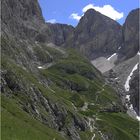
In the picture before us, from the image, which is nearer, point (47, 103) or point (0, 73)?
point (0, 73)

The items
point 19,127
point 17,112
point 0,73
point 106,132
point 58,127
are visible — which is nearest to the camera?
point 19,127

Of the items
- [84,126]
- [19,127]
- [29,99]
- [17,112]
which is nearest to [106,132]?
[84,126]

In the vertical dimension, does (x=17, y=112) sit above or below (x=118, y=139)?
below

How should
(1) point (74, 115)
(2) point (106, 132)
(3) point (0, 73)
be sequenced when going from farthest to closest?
(2) point (106, 132) < (1) point (74, 115) < (3) point (0, 73)

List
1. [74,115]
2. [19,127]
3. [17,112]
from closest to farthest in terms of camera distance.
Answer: [19,127], [17,112], [74,115]

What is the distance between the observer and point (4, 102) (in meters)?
110

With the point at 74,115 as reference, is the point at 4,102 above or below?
below

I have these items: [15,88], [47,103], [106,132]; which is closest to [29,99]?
[15,88]

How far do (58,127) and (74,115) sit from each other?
2016 cm

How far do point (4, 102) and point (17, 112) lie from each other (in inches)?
183

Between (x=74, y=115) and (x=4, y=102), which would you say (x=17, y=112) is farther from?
(x=74, y=115)

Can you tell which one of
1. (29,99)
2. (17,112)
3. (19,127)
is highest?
(29,99)

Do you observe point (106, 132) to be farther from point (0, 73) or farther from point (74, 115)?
point (0, 73)

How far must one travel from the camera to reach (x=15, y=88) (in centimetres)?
13450
